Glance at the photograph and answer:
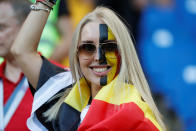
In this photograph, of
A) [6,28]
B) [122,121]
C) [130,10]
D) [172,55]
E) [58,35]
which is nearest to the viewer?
[122,121]

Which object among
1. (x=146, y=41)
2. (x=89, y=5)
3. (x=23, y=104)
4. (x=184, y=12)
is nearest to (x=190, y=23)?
(x=184, y=12)

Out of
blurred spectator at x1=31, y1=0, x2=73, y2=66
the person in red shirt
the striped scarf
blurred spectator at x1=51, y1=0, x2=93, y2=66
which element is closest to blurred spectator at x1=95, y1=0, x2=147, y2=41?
blurred spectator at x1=51, y1=0, x2=93, y2=66

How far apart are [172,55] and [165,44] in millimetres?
206

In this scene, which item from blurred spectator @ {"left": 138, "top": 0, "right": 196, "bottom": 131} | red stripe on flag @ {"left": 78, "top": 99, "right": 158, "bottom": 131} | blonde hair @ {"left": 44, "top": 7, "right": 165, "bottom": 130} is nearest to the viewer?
red stripe on flag @ {"left": 78, "top": 99, "right": 158, "bottom": 131}

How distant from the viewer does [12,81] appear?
3.51 meters

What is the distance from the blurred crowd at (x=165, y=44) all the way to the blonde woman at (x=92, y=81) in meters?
1.94

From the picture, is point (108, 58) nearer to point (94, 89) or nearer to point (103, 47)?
point (103, 47)

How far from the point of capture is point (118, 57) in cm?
281

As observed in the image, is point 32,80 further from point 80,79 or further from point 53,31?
point 53,31

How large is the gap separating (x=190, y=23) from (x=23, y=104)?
12.1 ft

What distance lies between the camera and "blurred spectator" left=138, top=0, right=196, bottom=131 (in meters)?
5.64

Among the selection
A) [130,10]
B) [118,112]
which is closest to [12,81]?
[118,112]

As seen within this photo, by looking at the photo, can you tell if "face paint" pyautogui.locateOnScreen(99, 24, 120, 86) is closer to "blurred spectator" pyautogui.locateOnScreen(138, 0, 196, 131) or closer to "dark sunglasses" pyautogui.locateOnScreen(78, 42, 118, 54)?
"dark sunglasses" pyautogui.locateOnScreen(78, 42, 118, 54)

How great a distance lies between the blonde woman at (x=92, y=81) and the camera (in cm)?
259
